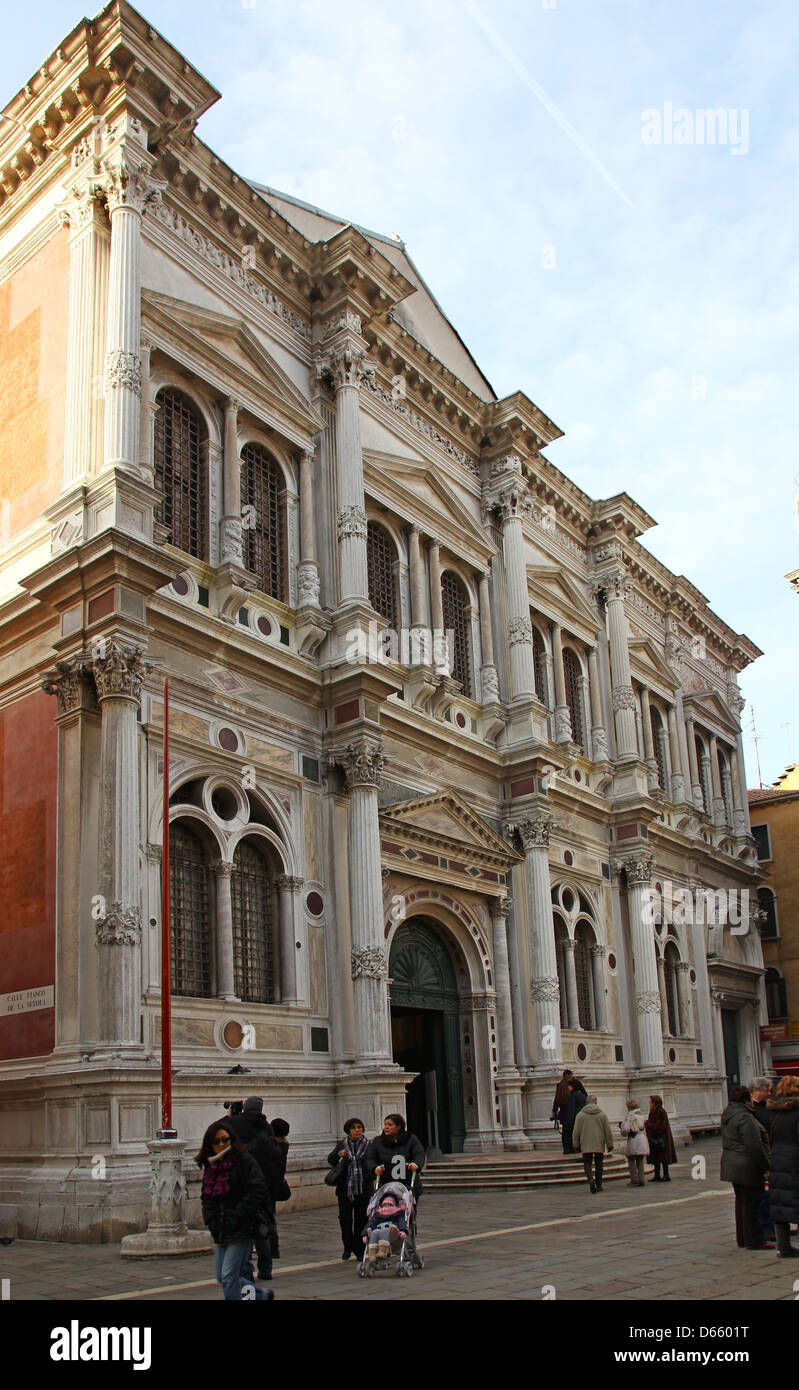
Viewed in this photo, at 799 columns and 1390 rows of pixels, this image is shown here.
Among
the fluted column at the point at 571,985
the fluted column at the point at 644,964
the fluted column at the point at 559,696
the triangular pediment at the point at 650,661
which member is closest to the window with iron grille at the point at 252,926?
the fluted column at the point at 571,985

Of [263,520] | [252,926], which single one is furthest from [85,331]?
[252,926]

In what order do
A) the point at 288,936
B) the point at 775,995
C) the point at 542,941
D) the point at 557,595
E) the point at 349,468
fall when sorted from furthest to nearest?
1. the point at 775,995
2. the point at 557,595
3. the point at 542,941
4. the point at 349,468
5. the point at 288,936

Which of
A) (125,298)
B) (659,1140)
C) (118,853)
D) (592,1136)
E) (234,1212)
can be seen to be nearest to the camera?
(234,1212)

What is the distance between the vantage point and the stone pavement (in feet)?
30.8

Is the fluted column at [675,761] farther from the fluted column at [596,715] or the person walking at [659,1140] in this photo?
the person walking at [659,1140]

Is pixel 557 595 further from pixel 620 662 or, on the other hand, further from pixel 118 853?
pixel 118 853

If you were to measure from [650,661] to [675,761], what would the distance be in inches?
116

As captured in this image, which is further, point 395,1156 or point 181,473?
point 181,473

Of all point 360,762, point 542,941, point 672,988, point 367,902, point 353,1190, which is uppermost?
point 360,762

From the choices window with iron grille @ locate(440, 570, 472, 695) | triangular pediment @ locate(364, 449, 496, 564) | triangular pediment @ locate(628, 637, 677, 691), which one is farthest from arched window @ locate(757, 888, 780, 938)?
triangular pediment @ locate(364, 449, 496, 564)

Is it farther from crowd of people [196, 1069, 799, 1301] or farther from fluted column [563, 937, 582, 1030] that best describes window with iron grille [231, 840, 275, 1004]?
fluted column [563, 937, 582, 1030]

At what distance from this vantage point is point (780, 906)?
4381 centimetres

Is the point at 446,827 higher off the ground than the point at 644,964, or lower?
higher
